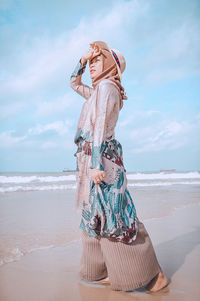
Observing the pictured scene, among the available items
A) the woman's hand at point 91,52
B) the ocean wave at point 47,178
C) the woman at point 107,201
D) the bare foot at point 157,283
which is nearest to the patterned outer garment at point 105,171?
the woman at point 107,201

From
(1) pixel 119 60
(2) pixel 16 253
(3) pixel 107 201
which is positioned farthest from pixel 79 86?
(2) pixel 16 253

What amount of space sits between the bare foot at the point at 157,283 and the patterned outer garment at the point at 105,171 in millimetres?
417

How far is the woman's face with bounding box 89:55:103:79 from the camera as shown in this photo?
2.06m

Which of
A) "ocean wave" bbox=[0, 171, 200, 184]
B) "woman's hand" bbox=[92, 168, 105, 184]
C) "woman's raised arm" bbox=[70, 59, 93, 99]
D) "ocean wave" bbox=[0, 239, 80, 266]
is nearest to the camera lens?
"woman's hand" bbox=[92, 168, 105, 184]

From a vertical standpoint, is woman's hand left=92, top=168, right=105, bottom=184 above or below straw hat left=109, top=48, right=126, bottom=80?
below

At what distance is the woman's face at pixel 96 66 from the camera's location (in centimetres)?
206

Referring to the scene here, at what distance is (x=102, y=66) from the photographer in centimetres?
205

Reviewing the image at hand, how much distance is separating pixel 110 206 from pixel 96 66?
116cm

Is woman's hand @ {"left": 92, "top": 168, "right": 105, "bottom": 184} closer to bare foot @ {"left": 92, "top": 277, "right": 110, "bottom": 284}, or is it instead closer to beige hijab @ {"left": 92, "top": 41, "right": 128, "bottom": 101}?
beige hijab @ {"left": 92, "top": 41, "right": 128, "bottom": 101}

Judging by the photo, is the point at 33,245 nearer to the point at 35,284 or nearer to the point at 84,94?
the point at 35,284

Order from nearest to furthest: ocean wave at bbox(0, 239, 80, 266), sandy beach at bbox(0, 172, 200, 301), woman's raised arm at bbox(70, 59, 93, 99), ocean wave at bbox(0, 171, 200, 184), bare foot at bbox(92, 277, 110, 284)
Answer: sandy beach at bbox(0, 172, 200, 301), bare foot at bbox(92, 277, 110, 284), woman's raised arm at bbox(70, 59, 93, 99), ocean wave at bbox(0, 239, 80, 266), ocean wave at bbox(0, 171, 200, 184)

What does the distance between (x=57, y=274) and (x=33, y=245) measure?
919 mm

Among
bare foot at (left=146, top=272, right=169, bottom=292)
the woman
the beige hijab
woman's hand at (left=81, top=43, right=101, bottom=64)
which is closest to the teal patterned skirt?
the woman

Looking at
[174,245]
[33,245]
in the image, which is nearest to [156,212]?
[174,245]
